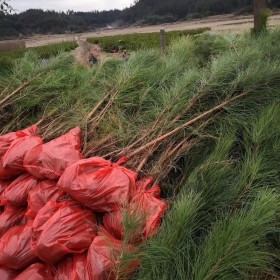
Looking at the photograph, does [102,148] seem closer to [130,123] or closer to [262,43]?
[130,123]

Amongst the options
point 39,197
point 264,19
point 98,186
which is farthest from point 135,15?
point 98,186

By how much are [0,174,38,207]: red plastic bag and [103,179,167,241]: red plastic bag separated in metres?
0.58

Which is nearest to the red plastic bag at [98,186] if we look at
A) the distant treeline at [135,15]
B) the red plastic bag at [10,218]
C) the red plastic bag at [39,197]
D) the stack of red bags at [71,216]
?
the stack of red bags at [71,216]

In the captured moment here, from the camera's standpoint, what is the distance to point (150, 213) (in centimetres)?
157

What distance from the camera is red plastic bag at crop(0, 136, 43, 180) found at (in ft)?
6.95

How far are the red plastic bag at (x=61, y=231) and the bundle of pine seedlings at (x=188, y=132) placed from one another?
0.37 metres

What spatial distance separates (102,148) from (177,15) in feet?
216

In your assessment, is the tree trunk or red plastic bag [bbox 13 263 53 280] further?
the tree trunk

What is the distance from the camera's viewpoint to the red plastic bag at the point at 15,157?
2119 millimetres

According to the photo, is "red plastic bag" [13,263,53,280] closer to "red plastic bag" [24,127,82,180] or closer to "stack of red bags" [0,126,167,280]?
"stack of red bags" [0,126,167,280]

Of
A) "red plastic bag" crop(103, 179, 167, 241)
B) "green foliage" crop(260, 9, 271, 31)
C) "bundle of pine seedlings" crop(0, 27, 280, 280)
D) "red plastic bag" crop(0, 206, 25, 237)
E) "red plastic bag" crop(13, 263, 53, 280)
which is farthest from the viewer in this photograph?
"green foliage" crop(260, 9, 271, 31)

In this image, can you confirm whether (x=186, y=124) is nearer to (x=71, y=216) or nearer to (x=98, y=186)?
(x=98, y=186)

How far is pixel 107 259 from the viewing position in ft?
4.87

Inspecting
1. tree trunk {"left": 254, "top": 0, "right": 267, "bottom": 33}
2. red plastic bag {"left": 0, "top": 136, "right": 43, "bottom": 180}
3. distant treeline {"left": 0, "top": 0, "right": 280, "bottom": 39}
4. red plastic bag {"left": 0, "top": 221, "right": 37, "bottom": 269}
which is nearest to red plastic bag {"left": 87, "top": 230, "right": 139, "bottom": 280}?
red plastic bag {"left": 0, "top": 221, "right": 37, "bottom": 269}
